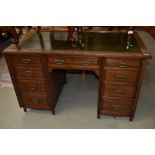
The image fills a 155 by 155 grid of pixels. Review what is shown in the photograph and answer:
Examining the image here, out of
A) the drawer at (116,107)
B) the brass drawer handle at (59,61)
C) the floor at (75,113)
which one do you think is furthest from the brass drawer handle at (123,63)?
the floor at (75,113)

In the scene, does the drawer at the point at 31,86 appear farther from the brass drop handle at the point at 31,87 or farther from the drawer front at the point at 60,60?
the drawer front at the point at 60,60

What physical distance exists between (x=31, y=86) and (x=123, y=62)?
1.02 m

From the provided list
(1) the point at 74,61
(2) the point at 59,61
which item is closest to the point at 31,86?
(2) the point at 59,61

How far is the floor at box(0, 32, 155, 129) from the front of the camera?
1.96 m

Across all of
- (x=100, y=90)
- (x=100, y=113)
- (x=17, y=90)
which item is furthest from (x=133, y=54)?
(x=17, y=90)

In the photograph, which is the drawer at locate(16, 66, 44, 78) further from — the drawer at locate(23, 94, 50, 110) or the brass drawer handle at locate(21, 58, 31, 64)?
the drawer at locate(23, 94, 50, 110)

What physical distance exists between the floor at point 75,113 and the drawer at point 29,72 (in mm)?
586

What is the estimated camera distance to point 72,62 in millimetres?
1645

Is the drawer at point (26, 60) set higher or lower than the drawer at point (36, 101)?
higher

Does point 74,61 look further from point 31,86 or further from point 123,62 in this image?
point 31,86

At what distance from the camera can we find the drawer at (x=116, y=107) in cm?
183

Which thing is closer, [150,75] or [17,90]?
[17,90]
